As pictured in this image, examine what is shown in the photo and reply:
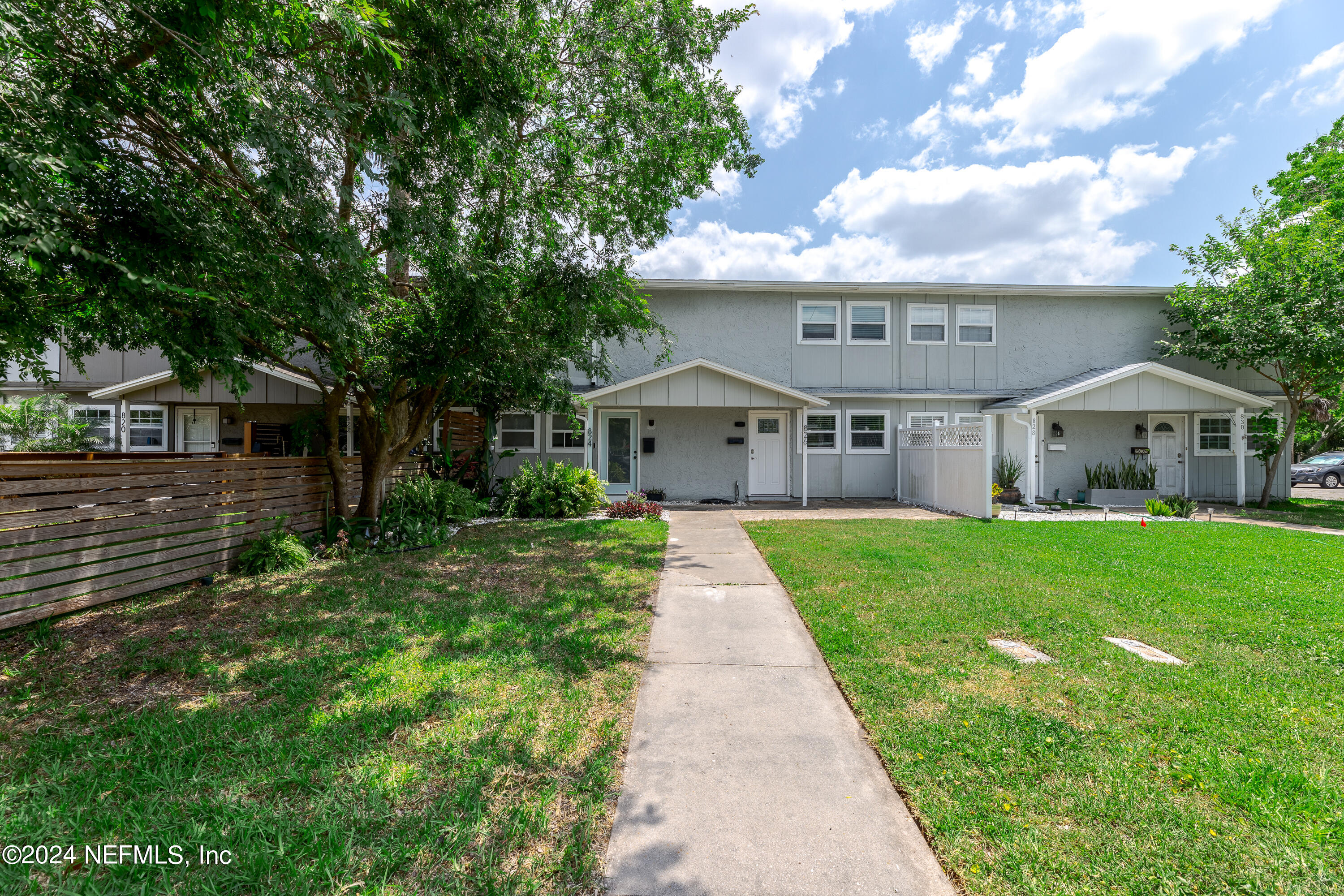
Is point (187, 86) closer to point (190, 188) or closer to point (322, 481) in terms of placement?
point (190, 188)

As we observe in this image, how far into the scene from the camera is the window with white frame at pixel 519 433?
13.7 metres

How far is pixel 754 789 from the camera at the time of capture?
96.8 inches

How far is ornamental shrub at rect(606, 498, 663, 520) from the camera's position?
35.8ft

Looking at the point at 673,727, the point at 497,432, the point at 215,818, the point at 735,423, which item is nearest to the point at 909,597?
the point at 673,727

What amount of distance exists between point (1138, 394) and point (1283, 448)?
458cm

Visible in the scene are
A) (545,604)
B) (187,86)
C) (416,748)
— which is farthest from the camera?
(545,604)

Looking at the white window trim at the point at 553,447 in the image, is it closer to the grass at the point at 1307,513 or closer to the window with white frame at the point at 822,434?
the window with white frame at the point at 822,434

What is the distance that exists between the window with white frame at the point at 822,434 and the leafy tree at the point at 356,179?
650cm

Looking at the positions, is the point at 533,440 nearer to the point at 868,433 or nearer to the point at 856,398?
the point at 856,398

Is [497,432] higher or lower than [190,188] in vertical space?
lower

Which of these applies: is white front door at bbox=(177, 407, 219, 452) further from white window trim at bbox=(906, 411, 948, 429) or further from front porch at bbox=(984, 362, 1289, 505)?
front porch at bbox=(984, 362, 1289, 505)

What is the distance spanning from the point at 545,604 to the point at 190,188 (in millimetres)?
4695

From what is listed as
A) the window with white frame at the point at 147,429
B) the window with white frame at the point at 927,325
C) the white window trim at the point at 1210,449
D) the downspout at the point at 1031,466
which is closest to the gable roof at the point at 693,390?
the window with white frame at the point at 927,325

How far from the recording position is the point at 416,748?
8.84ft
